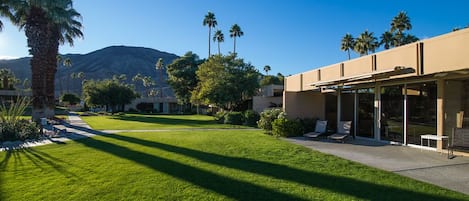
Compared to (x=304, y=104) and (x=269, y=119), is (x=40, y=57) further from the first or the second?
(x=304, y=104)

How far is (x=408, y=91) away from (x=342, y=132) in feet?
10.3

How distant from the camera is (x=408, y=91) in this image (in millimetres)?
10477

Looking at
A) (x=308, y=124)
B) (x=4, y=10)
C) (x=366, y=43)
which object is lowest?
(x=308, y=124)

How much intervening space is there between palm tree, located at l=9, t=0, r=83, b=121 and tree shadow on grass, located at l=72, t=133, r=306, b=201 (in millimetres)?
17450

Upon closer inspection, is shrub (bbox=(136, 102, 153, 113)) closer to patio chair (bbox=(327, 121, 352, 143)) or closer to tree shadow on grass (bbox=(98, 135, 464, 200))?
patio chair (bbox=(327, 121, 352, 143))

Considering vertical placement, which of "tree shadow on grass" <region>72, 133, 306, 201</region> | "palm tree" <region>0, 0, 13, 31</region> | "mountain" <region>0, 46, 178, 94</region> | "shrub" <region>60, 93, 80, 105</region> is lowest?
"tree shadow on grass" <region>72, 133, 306, 201</region>

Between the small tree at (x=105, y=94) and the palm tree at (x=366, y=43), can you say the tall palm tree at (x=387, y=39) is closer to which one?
the palm tree at (x=366, y=43)

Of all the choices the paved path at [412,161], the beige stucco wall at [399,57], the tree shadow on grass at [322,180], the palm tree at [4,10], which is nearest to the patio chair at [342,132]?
the paved path at [412,161]

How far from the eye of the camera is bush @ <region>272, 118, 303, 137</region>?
1388 centimetres

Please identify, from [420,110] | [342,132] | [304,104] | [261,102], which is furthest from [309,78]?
[261,102]

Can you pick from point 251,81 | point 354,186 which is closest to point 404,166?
point 354,186

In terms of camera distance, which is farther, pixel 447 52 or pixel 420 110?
pixel 420 110

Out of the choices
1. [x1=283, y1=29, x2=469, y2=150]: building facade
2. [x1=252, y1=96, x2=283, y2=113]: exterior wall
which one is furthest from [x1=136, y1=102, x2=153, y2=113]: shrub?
[x1=283, y1=29, x2=469, y2=150]: building facade

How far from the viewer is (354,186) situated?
5453 mm
